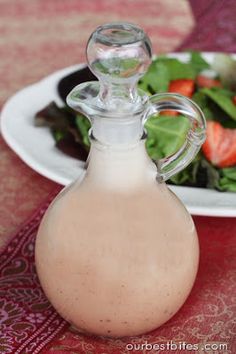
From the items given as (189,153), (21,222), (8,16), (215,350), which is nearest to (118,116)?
(189,153)

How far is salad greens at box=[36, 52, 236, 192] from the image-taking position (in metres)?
0.97

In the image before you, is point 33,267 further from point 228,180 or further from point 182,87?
point 182,87

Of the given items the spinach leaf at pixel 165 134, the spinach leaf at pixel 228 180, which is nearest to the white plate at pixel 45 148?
the spinach leaf at pixel 228 180

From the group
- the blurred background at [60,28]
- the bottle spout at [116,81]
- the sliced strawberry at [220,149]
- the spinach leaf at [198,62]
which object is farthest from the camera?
the blurred background at [60,28]

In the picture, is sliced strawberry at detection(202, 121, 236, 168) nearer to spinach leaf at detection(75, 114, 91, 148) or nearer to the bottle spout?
spinach leaf at detection(75, 114, 91, 148)

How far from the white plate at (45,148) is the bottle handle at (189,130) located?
18 cm

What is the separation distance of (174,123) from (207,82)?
0.56 feet

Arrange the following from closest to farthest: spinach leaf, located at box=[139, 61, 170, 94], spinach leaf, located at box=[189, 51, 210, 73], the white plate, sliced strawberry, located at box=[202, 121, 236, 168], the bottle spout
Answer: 1. the bottle spout
2. the white plate
3. sliced strawberry, located at box=[202, 121, 236, 168]
4. spinach leaf, located at box=[139, 61, 170, 94]
5. spinach leaf, located at box=[189, 51, 210, 73]

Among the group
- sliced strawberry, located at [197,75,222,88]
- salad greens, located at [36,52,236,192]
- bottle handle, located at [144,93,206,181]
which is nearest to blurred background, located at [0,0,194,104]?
salad greens, located at [36,52,236,192]

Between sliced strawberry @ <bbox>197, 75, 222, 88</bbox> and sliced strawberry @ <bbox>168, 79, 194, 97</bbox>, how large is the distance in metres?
0.02

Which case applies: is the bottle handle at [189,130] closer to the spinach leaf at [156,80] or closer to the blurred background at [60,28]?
the spinach leaf at [156,80]

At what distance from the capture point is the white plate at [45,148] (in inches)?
34.7

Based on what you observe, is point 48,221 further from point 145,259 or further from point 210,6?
point 210,6

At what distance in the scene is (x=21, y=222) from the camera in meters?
0.92
